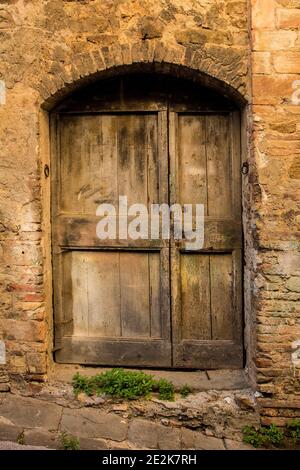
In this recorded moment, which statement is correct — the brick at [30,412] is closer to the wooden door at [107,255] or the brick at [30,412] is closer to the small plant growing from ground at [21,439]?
the small plant growing from ground at [21,439]

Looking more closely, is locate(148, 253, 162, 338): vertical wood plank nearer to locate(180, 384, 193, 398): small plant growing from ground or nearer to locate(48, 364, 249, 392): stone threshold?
locate(48, 364, 249, 392): stone threshold

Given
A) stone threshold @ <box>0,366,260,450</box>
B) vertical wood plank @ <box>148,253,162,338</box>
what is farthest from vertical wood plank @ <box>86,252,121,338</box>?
stone threshold @ <box>0,366,260,450</box>

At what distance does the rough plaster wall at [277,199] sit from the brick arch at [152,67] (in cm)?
17

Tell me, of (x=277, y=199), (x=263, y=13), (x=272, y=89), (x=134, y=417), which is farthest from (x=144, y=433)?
(x=263, y=13)

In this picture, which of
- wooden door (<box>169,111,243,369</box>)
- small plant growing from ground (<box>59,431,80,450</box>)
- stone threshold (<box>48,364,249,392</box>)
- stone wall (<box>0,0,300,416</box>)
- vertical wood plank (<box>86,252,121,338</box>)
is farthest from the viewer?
vertical wood plank (<box>86,252,121,338</box>)

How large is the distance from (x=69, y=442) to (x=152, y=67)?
2574 mm

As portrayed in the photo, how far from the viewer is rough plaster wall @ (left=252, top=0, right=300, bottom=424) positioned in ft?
8.96

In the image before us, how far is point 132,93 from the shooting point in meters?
3.14

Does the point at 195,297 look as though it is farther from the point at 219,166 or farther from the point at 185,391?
the point at 219,166

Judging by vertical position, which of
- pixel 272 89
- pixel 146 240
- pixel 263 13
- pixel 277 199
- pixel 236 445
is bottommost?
pixel 236 445

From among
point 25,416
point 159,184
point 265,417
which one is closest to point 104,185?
point 159,184

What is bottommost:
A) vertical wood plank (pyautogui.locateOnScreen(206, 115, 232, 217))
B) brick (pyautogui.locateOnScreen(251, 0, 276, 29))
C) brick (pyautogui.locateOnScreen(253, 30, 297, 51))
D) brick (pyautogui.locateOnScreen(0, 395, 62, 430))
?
brick (pyautogui.locateOnScreen(0, 395, 62, 430))

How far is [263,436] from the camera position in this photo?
8.93ft
